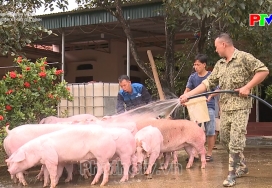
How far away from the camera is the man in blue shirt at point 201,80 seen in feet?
25.0

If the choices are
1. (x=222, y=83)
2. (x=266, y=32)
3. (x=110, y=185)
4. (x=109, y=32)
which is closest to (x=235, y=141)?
(x=222, y=83)

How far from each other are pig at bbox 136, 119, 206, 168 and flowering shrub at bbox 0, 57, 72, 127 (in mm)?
1439

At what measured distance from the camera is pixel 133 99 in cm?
739

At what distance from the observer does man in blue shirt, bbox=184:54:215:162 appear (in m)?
7.61

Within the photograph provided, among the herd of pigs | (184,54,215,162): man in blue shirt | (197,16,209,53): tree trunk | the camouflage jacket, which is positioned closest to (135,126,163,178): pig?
the herd of pigs

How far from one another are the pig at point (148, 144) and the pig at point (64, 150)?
0.58 metres

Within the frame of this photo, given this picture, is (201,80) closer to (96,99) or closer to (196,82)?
(196,82)

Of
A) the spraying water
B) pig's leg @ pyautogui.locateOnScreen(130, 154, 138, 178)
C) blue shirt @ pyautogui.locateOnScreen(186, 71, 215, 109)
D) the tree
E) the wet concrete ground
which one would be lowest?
the wet concrete ground

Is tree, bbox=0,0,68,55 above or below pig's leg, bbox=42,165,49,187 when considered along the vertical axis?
above

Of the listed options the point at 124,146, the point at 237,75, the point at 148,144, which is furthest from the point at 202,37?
the point at 124,146

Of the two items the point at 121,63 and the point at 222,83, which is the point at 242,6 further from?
the point at 121,63

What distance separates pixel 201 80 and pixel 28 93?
2799 mm

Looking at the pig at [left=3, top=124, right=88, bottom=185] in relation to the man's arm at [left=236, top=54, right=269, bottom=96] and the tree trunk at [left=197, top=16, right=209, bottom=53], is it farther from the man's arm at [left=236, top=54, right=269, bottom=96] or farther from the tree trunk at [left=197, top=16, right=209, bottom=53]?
the tree trunk at [left=197, top=16, right=209, bottom=53]

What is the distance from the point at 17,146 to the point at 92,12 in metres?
6.78
